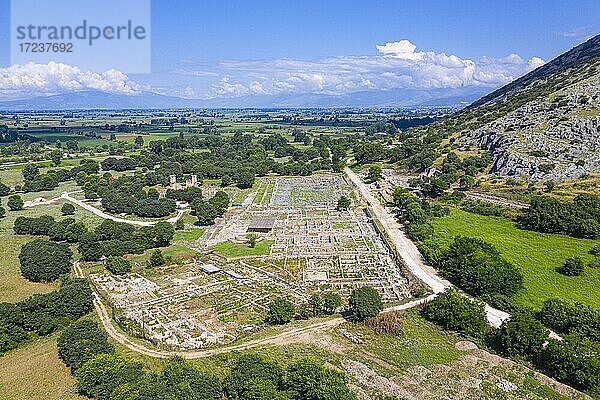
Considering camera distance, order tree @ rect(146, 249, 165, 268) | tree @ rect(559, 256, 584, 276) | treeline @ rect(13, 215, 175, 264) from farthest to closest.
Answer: tree @ rect(146, 249, 165, 268), treeline @ rect(13, 215, 175, 264), tree @ rect(559, 256, 584, 276)

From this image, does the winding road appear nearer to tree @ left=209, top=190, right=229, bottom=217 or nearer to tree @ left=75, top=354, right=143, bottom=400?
tree @ left=75, top=354, right=143, bottom=400

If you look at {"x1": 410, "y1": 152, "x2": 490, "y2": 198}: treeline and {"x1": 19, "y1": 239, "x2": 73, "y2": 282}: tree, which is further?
{"x1": 410, "y1": 152, "x2": 490, "y2": 198}: treeline

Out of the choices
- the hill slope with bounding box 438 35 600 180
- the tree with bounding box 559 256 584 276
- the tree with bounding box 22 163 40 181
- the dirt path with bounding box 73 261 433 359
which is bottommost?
the dirt path with bounding box 73 261 433 359

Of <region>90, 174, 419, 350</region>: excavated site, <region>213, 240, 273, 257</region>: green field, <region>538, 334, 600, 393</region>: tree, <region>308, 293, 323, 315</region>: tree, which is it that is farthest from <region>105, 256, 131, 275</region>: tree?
<region>538, 334, 600, 393</region>: tree

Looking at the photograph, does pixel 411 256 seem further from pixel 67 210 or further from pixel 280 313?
pixel 67 210

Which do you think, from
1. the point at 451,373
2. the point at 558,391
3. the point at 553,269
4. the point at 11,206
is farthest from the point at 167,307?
the point at 11,206

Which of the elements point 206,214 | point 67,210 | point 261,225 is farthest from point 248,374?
point 67,210

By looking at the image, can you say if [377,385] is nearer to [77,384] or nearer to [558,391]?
[558,391]
